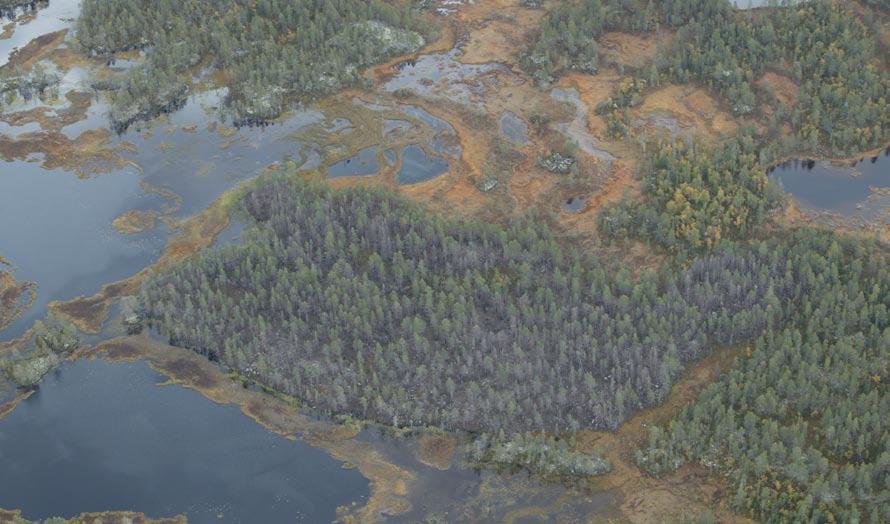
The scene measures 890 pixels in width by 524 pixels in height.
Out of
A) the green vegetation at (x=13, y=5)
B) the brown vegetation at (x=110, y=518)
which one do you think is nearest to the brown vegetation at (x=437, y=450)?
the brown vegetation at (x=110, y=518)

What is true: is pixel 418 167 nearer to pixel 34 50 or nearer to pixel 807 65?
pixel 807 65

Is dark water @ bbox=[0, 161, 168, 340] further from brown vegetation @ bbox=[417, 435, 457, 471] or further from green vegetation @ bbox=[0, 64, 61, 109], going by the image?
brown vegetation @ bbox=[417, 435, 457, 471]

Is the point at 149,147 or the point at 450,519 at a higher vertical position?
the point at 149,147

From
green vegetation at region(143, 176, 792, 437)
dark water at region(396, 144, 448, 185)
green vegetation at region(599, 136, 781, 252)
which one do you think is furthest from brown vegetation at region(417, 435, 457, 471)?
dark water at region(396, 144, 448, 185)

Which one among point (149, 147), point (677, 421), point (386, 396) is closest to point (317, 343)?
point (386, 396)

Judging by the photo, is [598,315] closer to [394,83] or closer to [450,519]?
[450,519]

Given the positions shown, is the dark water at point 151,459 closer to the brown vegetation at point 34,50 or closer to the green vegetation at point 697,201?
the green vegetation at point 697,201
